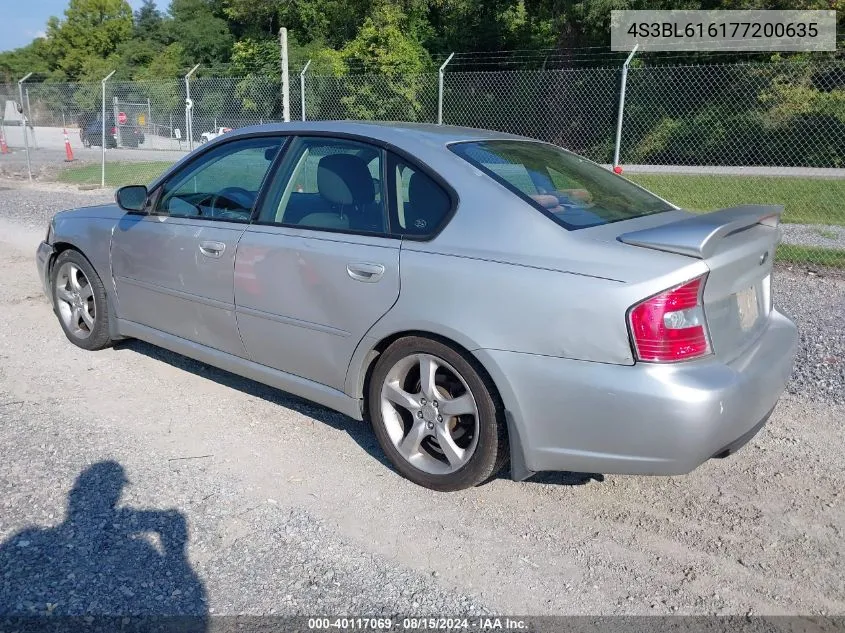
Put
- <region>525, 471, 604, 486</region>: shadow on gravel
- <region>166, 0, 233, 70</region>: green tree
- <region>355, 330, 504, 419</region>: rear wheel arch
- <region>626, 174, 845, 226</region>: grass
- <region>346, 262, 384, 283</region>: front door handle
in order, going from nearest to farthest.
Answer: <region>355, 330, 504, 419</region>: rear wheel arch
<region>346, 262, 384, 283</region>: front door handle
<region>525, 471, 604, 486</region>: shadow on gravel
<region>626, 174, 845, 226</region>: grass
<region>166, 0, 233, 70</region>: green tree

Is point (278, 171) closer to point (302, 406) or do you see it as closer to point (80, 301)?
point (302, 406)

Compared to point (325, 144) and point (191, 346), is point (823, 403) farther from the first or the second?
point (191, 346)

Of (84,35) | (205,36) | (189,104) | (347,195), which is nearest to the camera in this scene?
(347,195)

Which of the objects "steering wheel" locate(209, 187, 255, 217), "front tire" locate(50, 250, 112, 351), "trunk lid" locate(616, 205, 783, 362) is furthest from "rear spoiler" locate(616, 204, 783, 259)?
"front tire" locate(50, 250, 112, 351)

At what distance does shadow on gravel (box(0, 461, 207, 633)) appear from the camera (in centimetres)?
260

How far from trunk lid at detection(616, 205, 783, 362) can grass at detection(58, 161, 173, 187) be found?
16.1 meters

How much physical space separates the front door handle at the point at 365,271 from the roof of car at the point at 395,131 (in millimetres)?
666

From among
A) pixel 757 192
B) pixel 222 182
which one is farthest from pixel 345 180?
pixel 757 192

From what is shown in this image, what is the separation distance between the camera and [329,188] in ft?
12.8

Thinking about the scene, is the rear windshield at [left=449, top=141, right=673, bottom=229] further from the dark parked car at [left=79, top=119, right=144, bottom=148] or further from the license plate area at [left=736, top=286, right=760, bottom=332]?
the dark parked car at [left=79, top=119, right=144, bottom=148]

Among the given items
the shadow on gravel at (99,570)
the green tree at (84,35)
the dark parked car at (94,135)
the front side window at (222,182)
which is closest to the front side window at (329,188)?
the front side window at (222,182)

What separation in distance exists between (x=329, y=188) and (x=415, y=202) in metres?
0.60

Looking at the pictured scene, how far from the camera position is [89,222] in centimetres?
512

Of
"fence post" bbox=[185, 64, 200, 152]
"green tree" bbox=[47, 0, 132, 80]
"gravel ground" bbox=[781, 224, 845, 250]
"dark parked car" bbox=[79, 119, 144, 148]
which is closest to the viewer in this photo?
"gravel ground" bbox=[781, 224, 845, 250]
